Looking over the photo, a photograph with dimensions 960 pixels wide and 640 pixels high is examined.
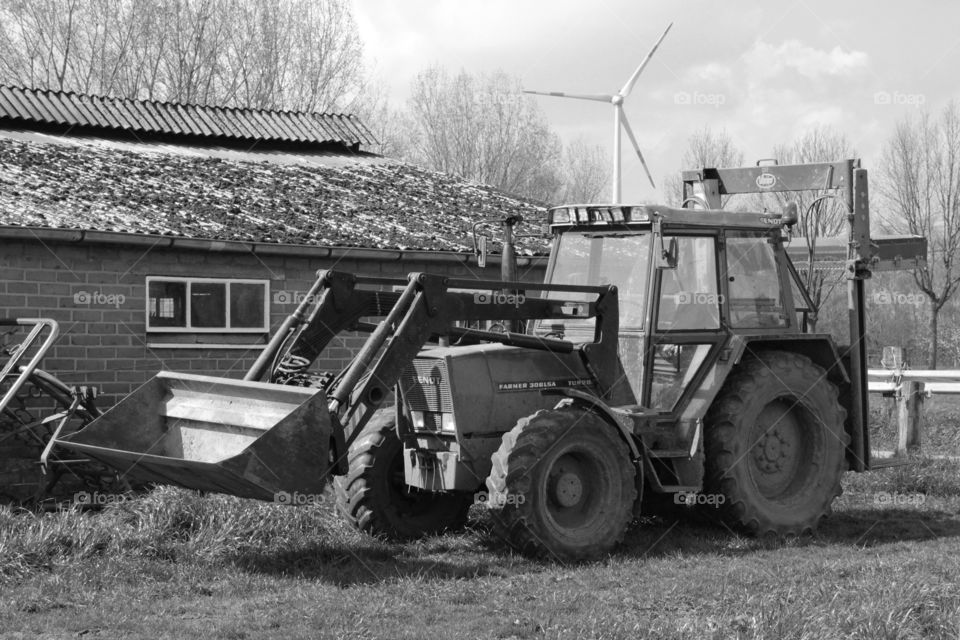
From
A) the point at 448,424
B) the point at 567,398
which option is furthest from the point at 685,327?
the point at 448,424

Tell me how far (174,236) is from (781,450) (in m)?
6.67

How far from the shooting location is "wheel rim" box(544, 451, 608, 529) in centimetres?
824

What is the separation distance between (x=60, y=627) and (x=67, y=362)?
6.31 m

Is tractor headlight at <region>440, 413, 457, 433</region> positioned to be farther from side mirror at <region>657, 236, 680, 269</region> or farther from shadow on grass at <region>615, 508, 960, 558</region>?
side mirror at <region>657, 236, 680, 269</region>

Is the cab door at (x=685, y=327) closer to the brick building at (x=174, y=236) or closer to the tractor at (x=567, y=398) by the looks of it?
the tractor at (x=567, y=398)

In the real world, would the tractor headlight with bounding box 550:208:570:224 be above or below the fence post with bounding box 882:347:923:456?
above

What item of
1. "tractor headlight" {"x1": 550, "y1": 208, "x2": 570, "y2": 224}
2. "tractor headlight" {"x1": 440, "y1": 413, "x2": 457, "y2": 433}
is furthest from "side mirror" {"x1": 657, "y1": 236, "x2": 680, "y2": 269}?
"tractor headlight" {"x1": 440, "y1": 413, "x2": 457, "y2": 433}

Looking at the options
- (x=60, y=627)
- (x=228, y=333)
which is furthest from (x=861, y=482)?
(x=60, y=627)

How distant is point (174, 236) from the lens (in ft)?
40.8

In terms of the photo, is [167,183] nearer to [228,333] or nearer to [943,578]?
[228,333]

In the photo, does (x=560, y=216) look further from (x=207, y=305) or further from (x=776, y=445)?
(x=207, y=305)

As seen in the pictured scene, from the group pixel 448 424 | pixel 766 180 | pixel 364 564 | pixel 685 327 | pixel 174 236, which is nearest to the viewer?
pixel 364 564

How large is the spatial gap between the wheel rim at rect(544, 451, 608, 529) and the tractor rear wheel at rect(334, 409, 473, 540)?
4.26ft

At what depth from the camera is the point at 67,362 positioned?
1230 centimetres
